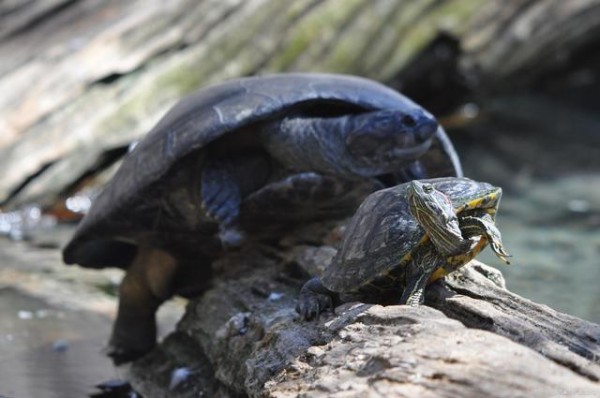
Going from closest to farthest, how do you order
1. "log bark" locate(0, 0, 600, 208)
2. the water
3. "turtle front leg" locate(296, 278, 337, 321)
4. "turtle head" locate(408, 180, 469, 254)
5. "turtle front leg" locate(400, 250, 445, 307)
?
1. "turtle head" locate(408, 180, 469, 254)
2. "turtle front leg" locate(400, 250, 445, 307)
3. "turtle front leg" locate(296, 278, 337, 321)
4. the water
5. "log bark" locate(0, 0, 600, 208)

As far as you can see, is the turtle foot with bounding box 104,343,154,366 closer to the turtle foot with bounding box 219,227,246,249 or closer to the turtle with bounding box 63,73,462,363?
the turtle with bounding box 63,73,462,363

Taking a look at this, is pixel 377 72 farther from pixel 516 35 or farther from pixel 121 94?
pixel 121 94

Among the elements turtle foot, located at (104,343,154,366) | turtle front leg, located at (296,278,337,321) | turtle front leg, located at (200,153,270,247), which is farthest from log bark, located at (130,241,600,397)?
turtle foot, located at (104,343,154,366)

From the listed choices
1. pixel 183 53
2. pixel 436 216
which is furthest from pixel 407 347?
pixel 183 53

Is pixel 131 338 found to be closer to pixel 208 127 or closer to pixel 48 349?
pixel 48 349

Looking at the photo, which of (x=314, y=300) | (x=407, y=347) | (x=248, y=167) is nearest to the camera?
(x=407, y=347)
